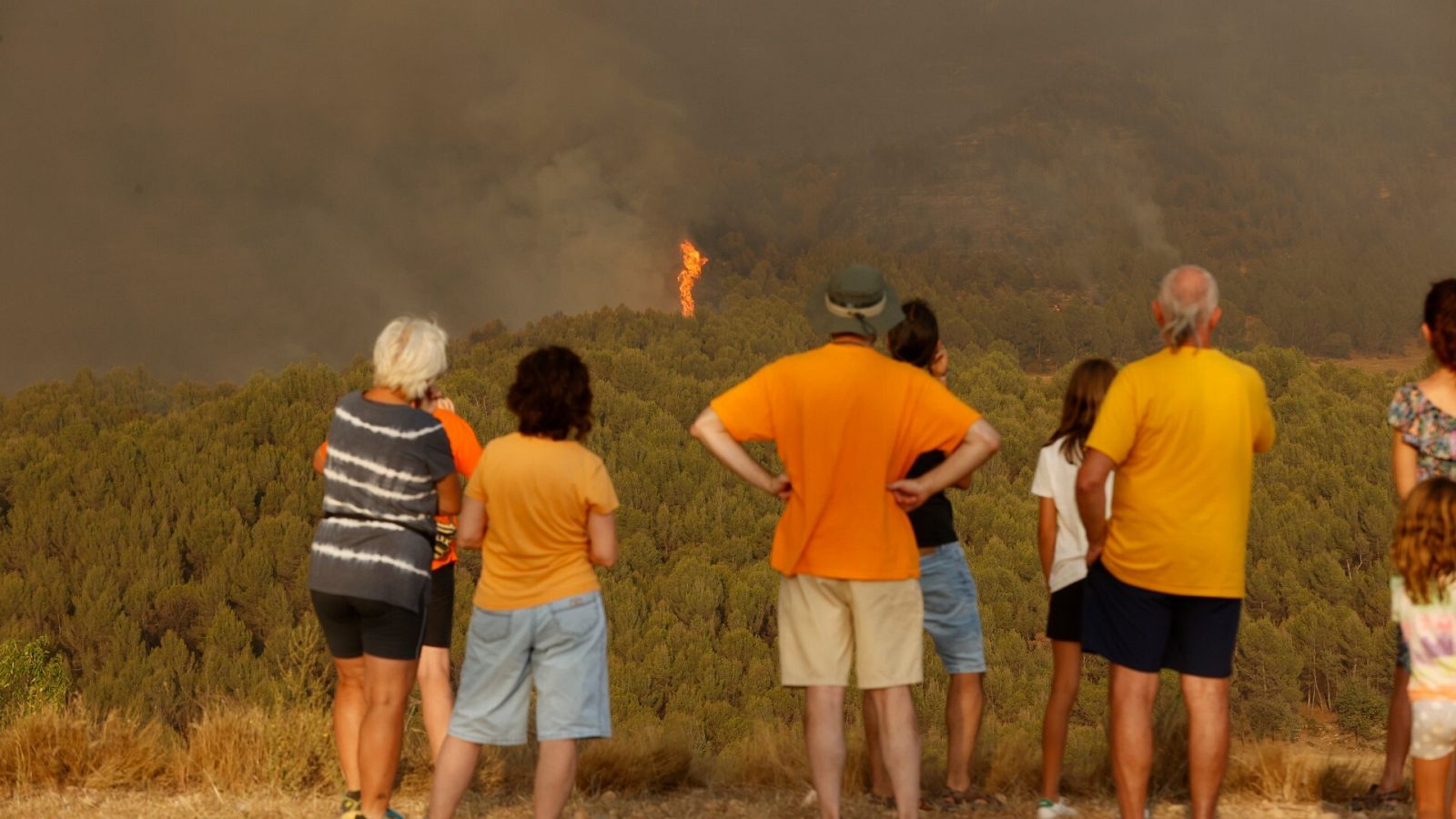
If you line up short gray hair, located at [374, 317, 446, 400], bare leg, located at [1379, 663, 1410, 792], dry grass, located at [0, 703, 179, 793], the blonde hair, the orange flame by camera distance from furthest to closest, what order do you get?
the orange flame → dry grass, located at [0, 703, 179, 793] → bare leg, located at [1379, 663, 1410, 792] → short gray hair, located at [374, 317, 446, 400] → the blonde hair

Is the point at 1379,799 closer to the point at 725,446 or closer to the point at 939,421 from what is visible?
the point at 939,421

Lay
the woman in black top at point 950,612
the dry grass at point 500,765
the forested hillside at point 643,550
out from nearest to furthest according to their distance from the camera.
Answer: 1. the woman in black top at point 950,612
2. the dry grass at point 500,765
3. the forested hillside at point 643,550

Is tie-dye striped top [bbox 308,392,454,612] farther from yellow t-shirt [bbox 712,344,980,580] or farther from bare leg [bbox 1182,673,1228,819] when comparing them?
bare leg [bbox 1182,673,1228,819]

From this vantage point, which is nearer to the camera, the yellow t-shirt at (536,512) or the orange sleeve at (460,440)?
the yellow t-shirt at (536,512)

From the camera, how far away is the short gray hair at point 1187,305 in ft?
14.4

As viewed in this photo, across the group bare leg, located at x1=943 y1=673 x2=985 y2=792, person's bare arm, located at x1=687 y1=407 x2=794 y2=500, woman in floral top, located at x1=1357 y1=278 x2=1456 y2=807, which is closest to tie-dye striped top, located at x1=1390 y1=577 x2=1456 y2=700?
woman in floral top, located at x1=1357 y1=278 x2=1456 y2=807

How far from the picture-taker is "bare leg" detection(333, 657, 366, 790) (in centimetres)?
476

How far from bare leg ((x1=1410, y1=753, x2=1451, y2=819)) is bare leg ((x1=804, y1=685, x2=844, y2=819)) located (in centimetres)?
177

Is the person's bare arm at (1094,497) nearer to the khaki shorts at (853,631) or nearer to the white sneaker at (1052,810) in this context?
the khaki shorts at (853,631)

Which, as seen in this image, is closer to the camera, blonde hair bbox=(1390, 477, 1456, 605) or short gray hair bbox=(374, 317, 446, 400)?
blonde hair bbox=(1390, 477, 1456, 605)

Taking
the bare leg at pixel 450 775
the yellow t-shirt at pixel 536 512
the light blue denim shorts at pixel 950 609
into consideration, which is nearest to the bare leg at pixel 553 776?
the bare leg at pixel 450 775

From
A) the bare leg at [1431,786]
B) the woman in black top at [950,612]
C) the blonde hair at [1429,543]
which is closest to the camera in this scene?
the blonde hair at [1429,543]

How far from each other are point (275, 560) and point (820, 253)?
113 metres

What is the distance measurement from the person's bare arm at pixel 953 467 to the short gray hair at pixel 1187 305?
2.11 ft
